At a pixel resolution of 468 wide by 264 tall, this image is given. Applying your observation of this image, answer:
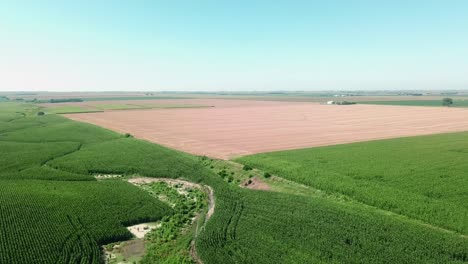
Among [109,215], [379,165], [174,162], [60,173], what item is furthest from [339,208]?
[60,173]

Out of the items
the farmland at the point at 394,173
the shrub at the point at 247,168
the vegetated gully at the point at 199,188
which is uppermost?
the farmland at the point at 394,173

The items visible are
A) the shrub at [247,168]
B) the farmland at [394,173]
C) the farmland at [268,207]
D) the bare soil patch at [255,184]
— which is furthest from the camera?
the shrub at [247,168]

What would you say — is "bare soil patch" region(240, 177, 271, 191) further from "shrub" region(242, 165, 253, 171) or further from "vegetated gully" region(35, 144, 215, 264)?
"vegetated gully" region(35, 144, 215, 264)

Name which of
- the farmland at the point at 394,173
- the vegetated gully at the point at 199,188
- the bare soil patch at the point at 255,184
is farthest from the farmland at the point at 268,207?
the bare soil patch at the point at 255,184

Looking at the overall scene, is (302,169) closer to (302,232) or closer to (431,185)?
(431,185)

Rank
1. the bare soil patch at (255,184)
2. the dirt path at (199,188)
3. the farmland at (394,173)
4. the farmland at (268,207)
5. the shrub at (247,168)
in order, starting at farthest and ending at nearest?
the shrub at (247,168) < the bare soil patch at (255,184) < the farmland at (394,173) < the dirt path at (199,188) < the farmland at (268,207)

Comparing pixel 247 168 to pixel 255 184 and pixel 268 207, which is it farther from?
pixel 268 207

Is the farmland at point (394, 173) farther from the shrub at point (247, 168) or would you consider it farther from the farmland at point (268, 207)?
the shrub at point (247, 168)

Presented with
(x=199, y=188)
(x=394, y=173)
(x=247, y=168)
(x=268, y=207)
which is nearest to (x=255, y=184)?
(x=247, y=168)

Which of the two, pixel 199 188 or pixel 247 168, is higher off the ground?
pixel 247 168
